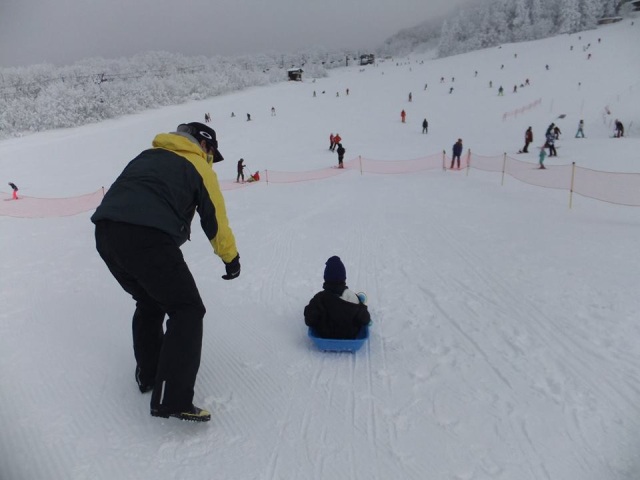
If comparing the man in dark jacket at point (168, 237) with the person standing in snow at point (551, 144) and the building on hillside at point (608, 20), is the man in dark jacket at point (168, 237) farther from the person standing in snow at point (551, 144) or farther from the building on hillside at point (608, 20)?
the building on hillside at point (608, 20)

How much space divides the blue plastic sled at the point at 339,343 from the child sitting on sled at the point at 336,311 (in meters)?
0.08

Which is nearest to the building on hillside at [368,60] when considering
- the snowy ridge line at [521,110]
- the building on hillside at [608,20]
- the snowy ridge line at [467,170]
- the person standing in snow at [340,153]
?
the building on hillside at [608,20]

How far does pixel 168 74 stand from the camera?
75.1 m

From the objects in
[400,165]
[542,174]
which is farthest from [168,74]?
[542,174]

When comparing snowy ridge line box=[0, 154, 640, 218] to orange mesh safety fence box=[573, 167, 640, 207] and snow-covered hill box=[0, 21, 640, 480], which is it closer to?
orange mesh safety fence box=[573, 167, 640, 207]

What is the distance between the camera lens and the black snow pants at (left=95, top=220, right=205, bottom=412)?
7.86 feet

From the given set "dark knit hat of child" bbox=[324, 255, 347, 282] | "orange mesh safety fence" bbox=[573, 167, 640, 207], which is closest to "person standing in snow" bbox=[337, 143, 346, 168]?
"orange mesh safety fence" bbox=[573, 167, 640, 207]

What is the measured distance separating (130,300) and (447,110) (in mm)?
37231

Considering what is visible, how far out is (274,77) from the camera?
74.6 m

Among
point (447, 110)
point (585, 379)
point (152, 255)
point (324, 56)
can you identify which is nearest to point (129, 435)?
point (152, 255)

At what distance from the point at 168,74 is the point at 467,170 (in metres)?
74.2

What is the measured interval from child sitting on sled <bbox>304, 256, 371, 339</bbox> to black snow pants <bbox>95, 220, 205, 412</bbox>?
56.6 inches

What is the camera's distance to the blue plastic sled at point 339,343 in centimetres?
367

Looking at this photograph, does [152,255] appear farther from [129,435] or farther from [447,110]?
[447,110]
